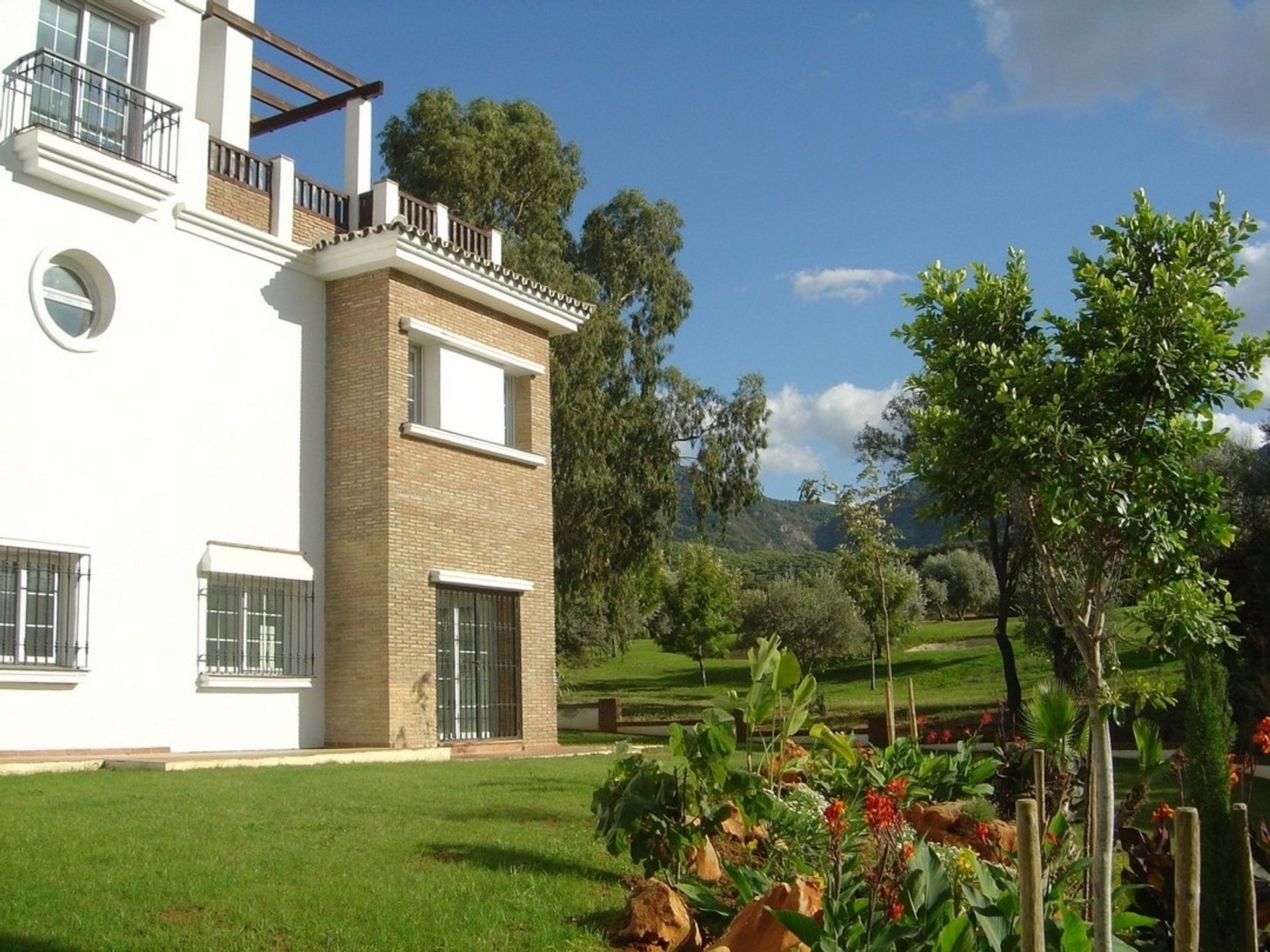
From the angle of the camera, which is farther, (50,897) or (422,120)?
(422,120)

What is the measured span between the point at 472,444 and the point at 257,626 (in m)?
4.28

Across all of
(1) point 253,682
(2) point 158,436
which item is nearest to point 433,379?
(2) point 158,436

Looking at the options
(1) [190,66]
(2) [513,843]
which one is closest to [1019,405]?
(2) [513,843]

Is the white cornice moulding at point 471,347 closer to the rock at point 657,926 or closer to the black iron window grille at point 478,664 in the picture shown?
the black iron window grille at point 478,664

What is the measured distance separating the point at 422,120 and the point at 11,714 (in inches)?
788

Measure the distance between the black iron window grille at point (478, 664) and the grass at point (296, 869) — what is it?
7434mm

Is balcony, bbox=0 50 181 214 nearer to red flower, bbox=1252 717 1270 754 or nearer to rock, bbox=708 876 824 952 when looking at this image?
rock, bbox=708 876 824 952

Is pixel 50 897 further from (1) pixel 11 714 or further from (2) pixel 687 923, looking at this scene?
(1) pixel 11 714

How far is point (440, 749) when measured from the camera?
1733cm

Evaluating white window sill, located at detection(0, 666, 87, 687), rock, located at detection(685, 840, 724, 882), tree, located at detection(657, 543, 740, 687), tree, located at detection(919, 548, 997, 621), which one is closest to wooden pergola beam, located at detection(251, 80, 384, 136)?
white window sill, located at detection(0, 666, 87, 687)

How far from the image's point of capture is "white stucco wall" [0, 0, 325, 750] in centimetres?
1422

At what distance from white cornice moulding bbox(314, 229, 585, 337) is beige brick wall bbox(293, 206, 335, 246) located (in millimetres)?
500

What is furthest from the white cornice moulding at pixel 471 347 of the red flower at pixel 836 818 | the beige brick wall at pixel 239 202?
the red flower at pixel 836 818

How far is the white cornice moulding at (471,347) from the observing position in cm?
1823
